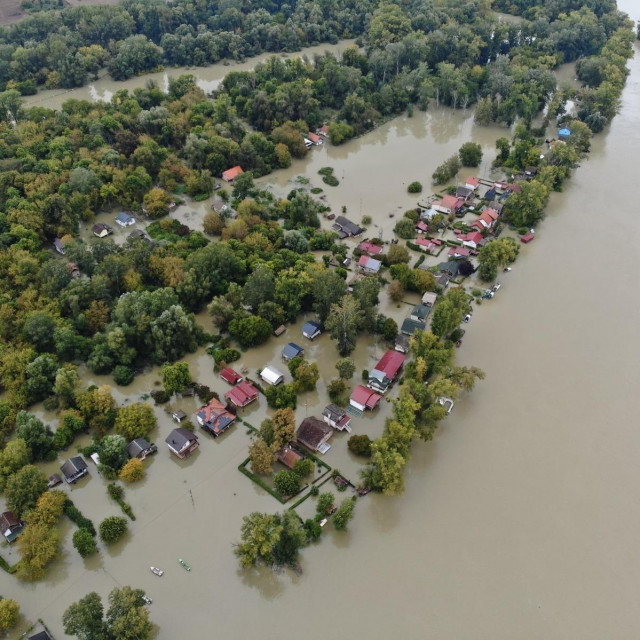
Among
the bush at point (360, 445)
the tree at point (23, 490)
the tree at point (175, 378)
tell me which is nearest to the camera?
the tree at point (23, 490)

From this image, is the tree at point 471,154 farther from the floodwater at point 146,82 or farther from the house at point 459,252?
the floodwater at point 146,82

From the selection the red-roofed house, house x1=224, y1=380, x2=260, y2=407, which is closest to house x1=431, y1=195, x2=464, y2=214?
the red-roofed house

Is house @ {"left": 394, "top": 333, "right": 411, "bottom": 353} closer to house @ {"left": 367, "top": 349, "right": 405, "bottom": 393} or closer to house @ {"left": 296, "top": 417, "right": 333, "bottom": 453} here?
house @ {"left": 367, "top": 349, "right": 405, "bottom": 393}

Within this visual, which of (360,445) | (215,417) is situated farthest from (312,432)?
(215,417)

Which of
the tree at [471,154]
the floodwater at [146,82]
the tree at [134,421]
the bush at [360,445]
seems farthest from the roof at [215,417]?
the floodwater at [146,82]

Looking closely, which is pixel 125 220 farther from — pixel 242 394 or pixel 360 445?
pixel 360 445

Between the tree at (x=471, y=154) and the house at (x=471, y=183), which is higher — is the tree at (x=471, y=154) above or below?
above

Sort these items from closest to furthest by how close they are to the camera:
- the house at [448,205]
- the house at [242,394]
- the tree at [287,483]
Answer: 1. the tree at [287,483]
2. the house at [242,394]
3. the house at [448,205]

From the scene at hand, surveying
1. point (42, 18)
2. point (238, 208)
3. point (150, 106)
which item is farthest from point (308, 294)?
point (42, 18)
